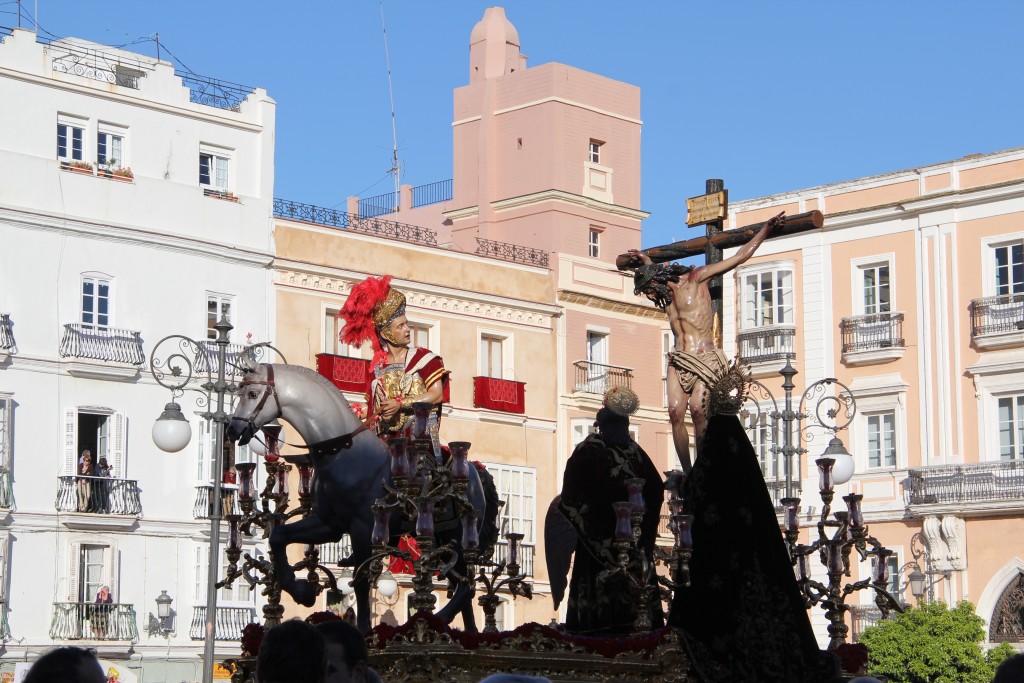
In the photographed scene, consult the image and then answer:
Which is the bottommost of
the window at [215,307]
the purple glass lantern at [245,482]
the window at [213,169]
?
the purple glass lantern at [245,482]

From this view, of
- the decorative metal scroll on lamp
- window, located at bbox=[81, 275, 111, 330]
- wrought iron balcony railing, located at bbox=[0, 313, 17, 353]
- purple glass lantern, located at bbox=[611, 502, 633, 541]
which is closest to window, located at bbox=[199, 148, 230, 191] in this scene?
window, located at bbox=[81, 275, 111, 330]

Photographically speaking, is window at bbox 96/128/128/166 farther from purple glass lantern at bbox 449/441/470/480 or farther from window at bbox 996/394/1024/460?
purple glass lantern at bbox 449/441/470/480

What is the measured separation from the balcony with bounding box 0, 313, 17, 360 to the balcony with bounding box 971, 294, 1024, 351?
2035 cm

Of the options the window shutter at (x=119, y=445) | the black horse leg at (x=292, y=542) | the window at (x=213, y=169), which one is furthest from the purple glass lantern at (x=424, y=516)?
the window at (x=213, y=169)

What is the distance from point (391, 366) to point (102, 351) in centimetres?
2650

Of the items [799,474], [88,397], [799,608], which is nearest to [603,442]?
[799,608]

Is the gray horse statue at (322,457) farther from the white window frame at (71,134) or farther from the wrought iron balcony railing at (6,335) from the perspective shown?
the white window frame at (71,134)

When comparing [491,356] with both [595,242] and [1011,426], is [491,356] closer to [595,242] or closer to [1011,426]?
[595,242]

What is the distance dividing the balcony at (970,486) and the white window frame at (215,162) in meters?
16.4

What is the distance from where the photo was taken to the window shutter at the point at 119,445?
3997 cm

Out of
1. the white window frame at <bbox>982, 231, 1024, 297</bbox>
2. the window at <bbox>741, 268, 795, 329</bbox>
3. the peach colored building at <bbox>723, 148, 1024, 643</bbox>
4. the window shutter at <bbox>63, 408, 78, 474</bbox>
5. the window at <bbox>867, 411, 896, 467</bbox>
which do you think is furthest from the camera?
the window at <bbox>741, 268, 795, 329</bbox>

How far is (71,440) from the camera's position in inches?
1544

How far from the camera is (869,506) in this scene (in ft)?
139

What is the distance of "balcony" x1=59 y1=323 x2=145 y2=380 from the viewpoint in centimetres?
3947
